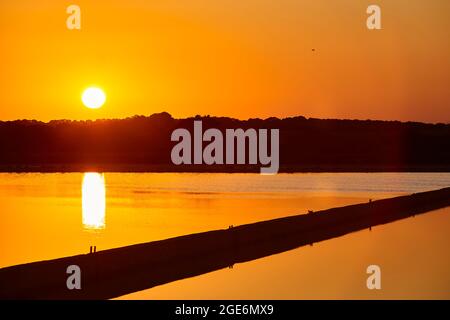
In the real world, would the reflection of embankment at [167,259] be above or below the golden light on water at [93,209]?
below

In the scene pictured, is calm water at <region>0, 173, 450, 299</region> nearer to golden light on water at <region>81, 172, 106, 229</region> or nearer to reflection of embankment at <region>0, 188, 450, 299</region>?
golden light on water at <region>81, 172, 106, 229</region>

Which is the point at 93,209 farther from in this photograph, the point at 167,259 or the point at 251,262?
the point at 251,262

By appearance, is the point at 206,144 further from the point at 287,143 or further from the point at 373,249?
the point at 373,249

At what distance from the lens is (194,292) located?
13992 millimetres

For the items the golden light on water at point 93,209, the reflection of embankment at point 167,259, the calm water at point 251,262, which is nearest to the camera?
the reflection of embankment at point 167,259

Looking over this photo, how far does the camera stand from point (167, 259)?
17562 millimetres

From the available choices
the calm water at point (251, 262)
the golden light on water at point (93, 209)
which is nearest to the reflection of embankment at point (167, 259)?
the calm water at point (251, 262)

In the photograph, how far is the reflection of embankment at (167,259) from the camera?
13.6 m

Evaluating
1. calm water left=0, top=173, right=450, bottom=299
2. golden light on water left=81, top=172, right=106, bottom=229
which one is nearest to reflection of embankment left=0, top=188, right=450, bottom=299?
calm water left=0, top=173, right=450, bottom=299

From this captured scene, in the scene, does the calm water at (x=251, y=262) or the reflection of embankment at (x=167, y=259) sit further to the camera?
the calm water at (x=251, y=262)

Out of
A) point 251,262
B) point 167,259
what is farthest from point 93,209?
point 251,262

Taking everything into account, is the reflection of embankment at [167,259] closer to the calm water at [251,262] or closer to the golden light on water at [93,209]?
the calm water at [251,262]
